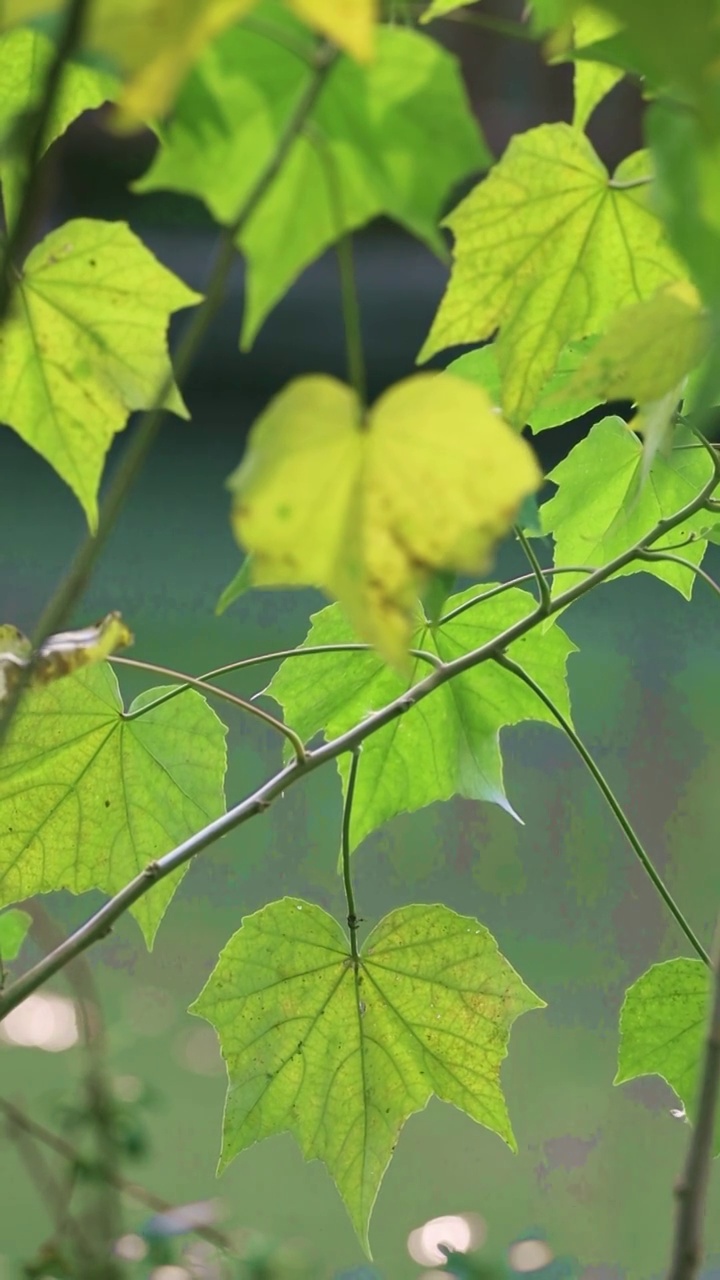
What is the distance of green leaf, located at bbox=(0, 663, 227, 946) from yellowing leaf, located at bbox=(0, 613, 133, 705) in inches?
4.2

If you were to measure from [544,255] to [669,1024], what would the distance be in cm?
25

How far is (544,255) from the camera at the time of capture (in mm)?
354

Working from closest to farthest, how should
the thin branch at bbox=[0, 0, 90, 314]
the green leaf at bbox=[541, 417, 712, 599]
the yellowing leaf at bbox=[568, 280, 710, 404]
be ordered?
the thin branch at bbox=[0, 0, 90, 314], the yellowing leaf at bbox=[568, 280, 710, 404], the green leaf at bbox=[541, 417, 712, 599]

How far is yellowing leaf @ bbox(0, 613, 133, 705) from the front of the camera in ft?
0.99

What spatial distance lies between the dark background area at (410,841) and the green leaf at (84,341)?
947 millimetres

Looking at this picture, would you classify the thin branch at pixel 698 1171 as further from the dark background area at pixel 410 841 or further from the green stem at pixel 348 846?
the dark background area at pixel 410 841

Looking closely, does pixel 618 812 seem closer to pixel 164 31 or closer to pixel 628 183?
pixel 628 183

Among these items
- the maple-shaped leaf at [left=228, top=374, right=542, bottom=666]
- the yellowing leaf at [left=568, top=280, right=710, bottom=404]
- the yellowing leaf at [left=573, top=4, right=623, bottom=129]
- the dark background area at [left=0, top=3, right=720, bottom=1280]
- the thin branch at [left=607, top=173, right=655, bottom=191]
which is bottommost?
the dark background area at [left=0, top=3, right=720, bottom=1280]

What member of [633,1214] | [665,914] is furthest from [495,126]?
[633,1214]

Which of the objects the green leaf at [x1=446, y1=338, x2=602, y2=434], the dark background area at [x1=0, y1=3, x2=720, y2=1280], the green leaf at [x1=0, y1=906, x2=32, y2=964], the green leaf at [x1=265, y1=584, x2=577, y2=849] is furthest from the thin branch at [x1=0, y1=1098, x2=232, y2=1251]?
the dark background area at [x1=0, y1=3, x2=720, y2=1280]

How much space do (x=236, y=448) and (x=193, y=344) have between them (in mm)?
2785

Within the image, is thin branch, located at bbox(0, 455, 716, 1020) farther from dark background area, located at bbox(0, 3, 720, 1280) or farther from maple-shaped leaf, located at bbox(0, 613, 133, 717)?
dark background area, located at bbox(0, 3, 720, 1280)

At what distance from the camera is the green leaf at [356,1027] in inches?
16.9

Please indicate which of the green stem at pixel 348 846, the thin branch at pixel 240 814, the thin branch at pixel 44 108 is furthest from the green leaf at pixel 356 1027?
the thin branch at pixel 44 108
